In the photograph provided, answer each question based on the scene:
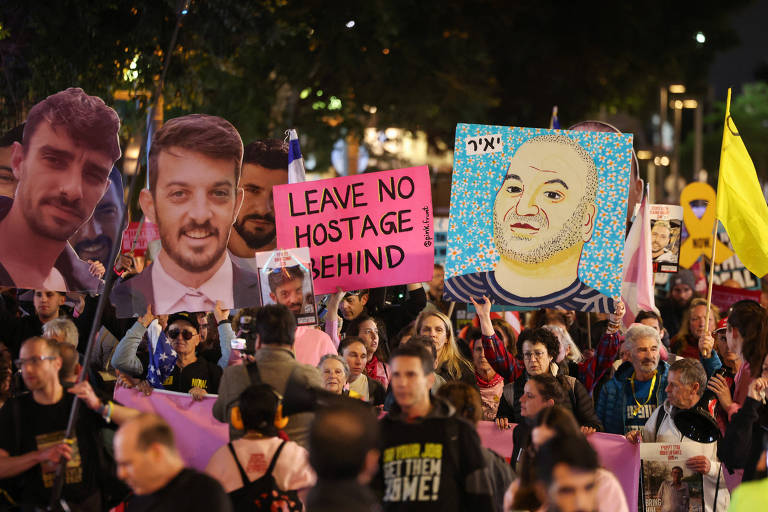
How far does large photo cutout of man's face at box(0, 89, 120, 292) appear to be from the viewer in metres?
9.34

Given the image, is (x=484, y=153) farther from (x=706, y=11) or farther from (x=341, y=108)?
(x=706, y=11)

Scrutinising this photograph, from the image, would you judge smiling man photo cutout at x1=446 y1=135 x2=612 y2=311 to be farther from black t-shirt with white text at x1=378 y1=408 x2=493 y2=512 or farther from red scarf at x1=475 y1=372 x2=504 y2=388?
black t-shirt with white text at x1=378 y1=408 x2=493 y2=512

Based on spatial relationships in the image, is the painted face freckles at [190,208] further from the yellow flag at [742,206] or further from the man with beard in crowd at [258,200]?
the yellow flag at [742,206]

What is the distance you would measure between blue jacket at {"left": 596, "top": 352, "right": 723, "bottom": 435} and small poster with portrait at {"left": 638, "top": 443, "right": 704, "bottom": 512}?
60 cm

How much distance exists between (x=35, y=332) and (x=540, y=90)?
75.5ft

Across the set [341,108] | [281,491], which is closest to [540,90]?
[341,108]

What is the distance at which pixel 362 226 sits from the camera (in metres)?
8.90

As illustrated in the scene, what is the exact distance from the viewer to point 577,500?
429 centimetres

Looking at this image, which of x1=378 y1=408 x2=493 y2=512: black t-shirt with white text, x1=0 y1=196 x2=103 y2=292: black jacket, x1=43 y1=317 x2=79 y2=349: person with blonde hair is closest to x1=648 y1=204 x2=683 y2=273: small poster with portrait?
x1=0 y1=196 x2=103 y2=292: black jacket

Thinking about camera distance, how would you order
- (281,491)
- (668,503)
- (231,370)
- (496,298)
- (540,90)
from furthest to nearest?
(540,90), (496,298), (668,503), (231,370), (281,491)

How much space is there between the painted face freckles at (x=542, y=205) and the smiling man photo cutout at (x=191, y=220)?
83.3 inches

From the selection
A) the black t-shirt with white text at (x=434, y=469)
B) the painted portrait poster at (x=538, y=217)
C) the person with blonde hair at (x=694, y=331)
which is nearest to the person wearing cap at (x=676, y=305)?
the person with blonde hair at (x=694, y=331)

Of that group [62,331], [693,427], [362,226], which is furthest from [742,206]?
[62,331]

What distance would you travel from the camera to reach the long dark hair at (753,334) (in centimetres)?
718
